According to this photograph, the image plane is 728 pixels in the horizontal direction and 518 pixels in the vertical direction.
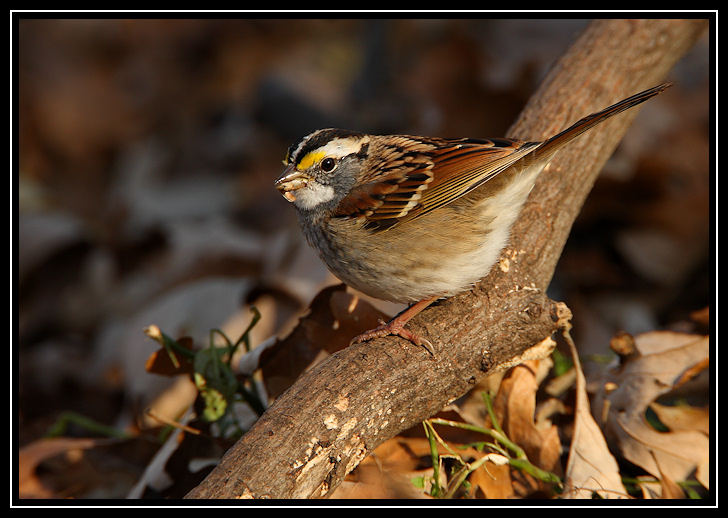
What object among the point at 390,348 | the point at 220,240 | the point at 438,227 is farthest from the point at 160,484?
the point at 220,240

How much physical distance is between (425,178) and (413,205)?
6.7 inches

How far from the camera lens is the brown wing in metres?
3.18

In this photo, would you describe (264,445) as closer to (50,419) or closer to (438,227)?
(438,227)

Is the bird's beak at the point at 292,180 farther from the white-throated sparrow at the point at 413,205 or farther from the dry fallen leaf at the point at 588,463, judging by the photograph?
the dry fallen leaf at the point at 588,463

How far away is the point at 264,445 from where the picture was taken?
235 centimetres

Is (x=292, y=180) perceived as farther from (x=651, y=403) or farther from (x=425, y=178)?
(x=651, y=403)

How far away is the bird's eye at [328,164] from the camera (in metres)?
3.45

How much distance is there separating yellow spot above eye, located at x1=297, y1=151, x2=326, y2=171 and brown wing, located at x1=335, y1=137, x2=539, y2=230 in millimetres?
247

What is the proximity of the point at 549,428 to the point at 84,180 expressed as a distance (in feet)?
22.5

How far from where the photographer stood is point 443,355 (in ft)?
9.12

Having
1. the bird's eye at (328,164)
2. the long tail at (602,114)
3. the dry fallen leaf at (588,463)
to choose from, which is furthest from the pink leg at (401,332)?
the long tail at (602,114)

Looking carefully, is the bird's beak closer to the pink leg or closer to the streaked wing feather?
the streaked wing feather

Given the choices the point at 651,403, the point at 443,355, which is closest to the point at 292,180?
the point at 443,355

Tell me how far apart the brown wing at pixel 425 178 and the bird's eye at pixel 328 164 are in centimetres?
17
